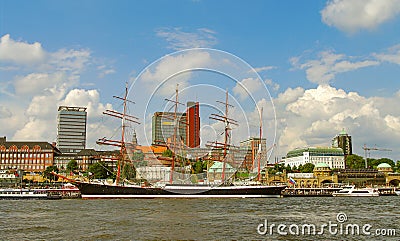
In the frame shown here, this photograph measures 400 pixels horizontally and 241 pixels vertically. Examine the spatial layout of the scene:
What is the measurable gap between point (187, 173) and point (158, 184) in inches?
289

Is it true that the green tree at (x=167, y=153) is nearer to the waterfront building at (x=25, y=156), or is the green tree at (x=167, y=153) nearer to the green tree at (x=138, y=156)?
the green tree at (x=138, y=156)

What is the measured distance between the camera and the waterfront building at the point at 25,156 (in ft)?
559

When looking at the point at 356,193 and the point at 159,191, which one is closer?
the point at 159,191

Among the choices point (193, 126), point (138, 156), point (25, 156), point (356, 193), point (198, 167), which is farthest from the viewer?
point (25, 156)

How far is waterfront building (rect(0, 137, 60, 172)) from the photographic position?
170375 mm

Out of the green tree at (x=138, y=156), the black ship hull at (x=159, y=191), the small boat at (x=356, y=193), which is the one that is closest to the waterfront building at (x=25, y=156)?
the green tree at (x=138, y=156)

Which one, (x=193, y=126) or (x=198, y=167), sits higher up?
(x=193, y=126)

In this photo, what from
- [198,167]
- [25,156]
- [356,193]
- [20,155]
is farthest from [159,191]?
[20,155]

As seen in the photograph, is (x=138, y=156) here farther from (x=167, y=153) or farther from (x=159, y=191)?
(x=167, y=153)

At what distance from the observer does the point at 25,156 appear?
172 metres

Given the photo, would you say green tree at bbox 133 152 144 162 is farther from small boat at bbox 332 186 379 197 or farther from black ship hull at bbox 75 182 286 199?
small boat at bbox 332 186 379 197

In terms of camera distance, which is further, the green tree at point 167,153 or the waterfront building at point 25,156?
the waterfront building at point 25,156

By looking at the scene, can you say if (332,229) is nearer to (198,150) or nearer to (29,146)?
(198,150)

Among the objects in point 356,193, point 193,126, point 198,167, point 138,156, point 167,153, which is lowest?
point 356,193
